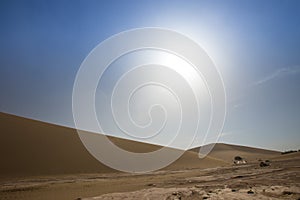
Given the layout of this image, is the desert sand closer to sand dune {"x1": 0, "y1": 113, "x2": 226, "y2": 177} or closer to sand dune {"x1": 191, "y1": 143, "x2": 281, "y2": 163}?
sand dune {"x1": 0, "y1": 113, "x2": 226, "y2": 177}

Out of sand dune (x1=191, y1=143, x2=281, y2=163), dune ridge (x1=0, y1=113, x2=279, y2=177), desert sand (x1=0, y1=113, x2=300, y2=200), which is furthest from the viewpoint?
sand dune (x1=191, y1=143, x2=281, y2=163)

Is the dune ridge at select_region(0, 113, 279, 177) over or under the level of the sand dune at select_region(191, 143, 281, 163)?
under

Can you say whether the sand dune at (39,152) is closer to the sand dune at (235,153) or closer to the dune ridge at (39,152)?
the dune ridge at (39,152)

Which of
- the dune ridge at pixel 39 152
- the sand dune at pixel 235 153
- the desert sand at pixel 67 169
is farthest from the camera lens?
the sand dune at pixel 235 153

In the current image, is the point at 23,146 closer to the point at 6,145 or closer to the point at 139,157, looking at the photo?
the point at 6,145

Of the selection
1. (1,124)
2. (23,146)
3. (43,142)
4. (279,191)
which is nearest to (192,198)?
(279,191)

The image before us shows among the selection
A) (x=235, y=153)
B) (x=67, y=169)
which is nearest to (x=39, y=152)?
(x=67, y=169)

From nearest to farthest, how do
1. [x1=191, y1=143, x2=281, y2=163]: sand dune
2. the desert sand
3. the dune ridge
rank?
1. the desert sand
2. the dune ridge
3. [x1=191, y1=143, x2=281, y2=163]: sand dune

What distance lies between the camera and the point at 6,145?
32.6 meters

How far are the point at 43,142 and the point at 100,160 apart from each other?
27.7 ft

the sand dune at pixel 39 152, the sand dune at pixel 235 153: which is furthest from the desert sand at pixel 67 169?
the sand dune at pixel 235 153

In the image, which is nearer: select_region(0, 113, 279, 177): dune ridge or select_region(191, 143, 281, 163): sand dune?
select_region(0, 113, 279, 177): dune ridge

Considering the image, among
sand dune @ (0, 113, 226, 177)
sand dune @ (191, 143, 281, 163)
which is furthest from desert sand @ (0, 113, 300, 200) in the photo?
sand dune @ (191, 143, 281, 163)

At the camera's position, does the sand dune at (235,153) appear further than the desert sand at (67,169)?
Yes
